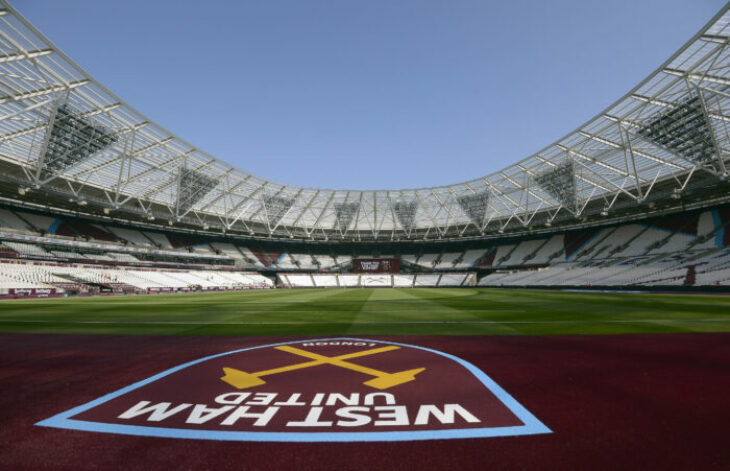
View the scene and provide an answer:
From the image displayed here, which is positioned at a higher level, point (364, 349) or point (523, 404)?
point (523, 404)

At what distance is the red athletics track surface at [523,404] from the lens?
2252mm

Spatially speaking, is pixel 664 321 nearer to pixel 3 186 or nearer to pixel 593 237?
pixel 593 237

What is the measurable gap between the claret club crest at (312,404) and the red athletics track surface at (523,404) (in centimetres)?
17

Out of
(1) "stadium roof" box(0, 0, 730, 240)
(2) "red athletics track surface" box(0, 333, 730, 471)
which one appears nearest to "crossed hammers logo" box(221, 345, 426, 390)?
(2) "red athletics track surface" box(0, 333, 730, 471)

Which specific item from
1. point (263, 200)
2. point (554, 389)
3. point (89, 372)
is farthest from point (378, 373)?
point (263, 200)

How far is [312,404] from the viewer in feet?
10.9

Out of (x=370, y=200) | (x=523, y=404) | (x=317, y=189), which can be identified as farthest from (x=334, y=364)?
(x=370, y=200)

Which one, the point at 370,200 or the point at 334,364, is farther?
the point at 370,200

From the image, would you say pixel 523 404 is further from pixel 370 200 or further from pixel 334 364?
pixel 370 200

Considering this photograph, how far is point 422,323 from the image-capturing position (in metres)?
9.88

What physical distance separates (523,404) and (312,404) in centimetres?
242

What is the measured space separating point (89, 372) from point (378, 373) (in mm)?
4775

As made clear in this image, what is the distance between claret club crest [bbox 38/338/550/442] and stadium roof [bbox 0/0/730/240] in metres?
23.9

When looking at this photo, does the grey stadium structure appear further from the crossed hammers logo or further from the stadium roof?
the crossed hammers logo
